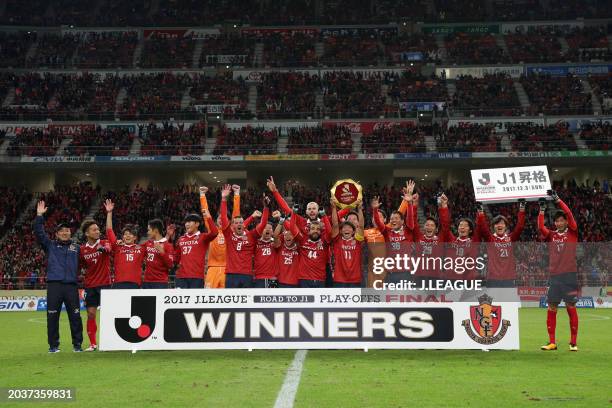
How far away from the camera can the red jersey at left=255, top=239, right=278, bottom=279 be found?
13.6 metres

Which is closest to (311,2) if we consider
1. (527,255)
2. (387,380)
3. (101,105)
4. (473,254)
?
(101,105)

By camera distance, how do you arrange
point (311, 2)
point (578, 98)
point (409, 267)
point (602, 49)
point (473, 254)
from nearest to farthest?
point (409, 267), point (473, 254), point (578, 98), point (602, 49), point (311, 2)

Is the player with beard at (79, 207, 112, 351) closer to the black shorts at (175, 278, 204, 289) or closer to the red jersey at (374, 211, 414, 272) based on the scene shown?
the black shorts at (175, 278, 204, 289)

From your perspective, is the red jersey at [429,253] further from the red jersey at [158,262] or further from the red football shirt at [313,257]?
the red jersey at [158,262]

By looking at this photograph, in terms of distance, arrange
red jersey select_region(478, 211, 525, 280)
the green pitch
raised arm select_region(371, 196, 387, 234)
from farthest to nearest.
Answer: red jersey select_region(478, 211, 525, 280)
raised arm select_region(371, 196, 387, 234)
the green pitch

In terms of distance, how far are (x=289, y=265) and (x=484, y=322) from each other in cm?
351

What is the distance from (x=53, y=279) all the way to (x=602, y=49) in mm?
48190

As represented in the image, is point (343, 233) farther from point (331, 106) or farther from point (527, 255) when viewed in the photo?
point (331, 106)

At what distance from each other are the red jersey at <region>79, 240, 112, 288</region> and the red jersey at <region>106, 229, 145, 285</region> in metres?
0.15

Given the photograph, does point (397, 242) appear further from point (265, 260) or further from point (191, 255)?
point (191, 255)

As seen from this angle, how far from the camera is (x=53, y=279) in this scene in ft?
38.7

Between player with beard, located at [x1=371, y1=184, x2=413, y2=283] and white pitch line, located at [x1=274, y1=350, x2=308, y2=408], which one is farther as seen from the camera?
player with beard, located at [x1=371, y1=184, x2=413, y2=283]

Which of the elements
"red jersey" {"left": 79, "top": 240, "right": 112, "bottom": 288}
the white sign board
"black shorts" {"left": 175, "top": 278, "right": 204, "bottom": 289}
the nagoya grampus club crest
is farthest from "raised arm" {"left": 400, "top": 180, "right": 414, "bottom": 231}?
the white sign board

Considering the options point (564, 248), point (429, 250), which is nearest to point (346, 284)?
point (429, 250)
